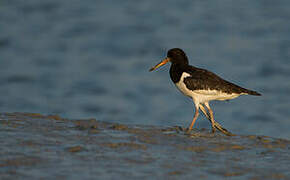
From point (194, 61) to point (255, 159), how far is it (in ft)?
38.9

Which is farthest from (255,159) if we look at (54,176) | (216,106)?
(216,106)

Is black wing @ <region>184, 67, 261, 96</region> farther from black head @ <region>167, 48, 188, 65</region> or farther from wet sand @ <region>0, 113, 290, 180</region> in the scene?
wet sand @ <region>0, 113, 290, 180</region>

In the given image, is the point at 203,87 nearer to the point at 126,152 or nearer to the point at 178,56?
the point at 178,56

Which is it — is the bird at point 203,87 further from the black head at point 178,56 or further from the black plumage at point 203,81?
the black head at point 178,56

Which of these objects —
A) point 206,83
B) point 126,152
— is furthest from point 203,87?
point 126,152

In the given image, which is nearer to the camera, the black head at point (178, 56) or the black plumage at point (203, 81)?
the black plumage at point (203, 81)

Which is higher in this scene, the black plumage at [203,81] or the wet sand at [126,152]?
the black plumage at [203,81]

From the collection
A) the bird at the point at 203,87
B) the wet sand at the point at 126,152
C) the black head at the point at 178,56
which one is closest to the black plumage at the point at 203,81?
the bird at the point at 203,87

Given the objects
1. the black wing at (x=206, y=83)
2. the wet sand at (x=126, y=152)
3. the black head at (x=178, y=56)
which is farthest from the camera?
the black head at (x=178, y=56)

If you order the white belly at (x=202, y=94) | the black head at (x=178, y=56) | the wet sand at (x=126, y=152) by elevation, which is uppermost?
the black head at (x=178, y=56)

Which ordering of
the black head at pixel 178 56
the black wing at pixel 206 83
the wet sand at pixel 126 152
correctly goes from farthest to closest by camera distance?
the black head at pixel 178 56 < the black wing at pixel 206 83 < the wet sand at pixel 126 152

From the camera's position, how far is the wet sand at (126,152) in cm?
659

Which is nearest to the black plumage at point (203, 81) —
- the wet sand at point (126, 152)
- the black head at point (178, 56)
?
the black head at point (178, 56)

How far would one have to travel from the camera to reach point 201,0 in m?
30.9
